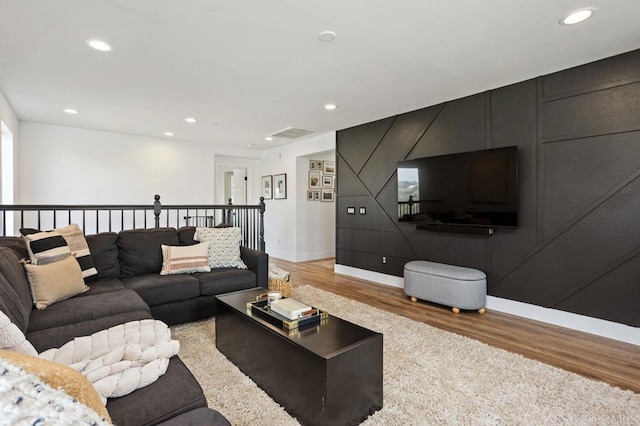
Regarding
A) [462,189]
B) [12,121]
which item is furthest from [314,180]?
[12,121]

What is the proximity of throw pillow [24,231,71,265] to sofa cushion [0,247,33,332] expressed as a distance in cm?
22

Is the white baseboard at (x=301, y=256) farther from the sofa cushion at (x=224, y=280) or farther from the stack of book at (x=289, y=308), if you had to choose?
the stack of book at (x=289, y=308)

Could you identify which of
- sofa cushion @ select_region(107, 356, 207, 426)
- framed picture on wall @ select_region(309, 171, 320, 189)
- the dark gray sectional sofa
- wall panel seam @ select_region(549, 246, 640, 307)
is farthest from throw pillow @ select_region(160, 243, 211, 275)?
framed picture on wall @ select_region(309, 171, 320, 189)

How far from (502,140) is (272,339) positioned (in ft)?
10.6

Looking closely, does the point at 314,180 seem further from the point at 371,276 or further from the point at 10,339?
the point at 10,339

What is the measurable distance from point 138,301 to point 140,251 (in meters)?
1.05

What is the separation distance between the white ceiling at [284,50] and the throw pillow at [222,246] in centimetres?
162

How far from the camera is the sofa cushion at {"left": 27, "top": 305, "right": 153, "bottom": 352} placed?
64.5 inches

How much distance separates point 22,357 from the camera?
69 centimetres

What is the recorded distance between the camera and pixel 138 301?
2311mm

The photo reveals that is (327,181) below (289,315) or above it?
above

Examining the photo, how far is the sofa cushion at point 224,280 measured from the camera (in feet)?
10.1

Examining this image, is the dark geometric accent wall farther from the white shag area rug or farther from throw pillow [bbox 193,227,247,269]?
throw pillow [bbox 193,227,247,269]

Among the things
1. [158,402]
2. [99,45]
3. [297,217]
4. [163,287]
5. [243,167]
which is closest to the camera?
[158,402]
